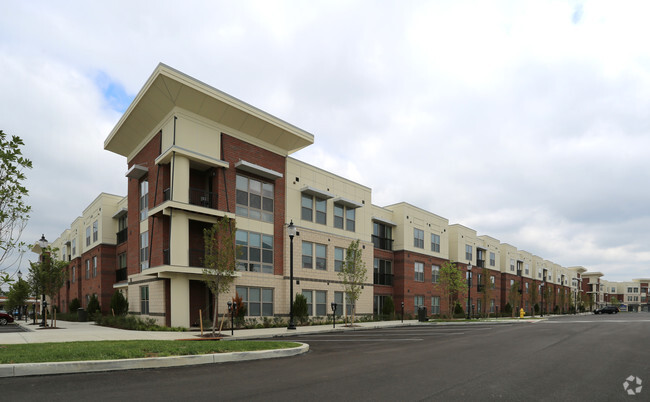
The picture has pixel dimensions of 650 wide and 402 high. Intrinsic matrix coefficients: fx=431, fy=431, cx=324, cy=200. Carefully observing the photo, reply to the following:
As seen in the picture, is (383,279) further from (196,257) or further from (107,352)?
(107,352)

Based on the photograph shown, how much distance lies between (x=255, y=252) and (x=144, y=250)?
6.69 metres

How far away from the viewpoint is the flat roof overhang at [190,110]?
22473 millimetres

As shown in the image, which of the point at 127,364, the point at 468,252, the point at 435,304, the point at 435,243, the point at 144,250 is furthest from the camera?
the point at 468,252

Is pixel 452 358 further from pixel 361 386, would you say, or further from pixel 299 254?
pixel 299 254

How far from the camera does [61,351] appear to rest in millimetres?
10078

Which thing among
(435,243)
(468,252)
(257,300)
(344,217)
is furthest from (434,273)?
(257,300)

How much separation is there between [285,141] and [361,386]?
21.8m

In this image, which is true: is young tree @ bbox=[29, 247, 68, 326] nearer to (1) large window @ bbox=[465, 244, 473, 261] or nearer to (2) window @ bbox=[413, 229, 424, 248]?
(2) window @ bbox=[413, 229, 424, 248]

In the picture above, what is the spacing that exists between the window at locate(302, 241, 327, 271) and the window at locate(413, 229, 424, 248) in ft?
46.5

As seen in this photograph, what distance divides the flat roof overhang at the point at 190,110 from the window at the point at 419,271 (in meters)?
19.1

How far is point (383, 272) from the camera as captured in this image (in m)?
39.3

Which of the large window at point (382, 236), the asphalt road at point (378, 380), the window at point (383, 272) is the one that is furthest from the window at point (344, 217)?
the asphalt road at point (378, 380)

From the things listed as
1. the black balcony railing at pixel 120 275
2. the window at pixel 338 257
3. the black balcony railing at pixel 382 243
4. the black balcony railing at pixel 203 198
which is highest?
the black balcony railing at pixel 203 198

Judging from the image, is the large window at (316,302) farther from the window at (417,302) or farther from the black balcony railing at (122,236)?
the black balcony railing at (122,236)
